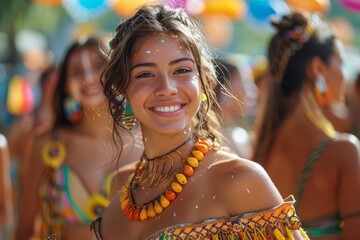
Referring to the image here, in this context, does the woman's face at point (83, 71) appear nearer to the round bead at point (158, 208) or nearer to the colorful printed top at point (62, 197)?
the colorful printed top at point (62, 197)

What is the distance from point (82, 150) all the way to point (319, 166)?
4.72ft

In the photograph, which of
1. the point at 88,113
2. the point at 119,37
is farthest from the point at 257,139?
the point at 119,37

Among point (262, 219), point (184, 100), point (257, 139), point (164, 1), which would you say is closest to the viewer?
point (262, 219)

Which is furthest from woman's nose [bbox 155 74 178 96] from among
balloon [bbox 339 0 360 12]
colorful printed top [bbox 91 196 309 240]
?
balloon [bbox 339 0 360 12]

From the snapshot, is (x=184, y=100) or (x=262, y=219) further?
(x=184, y=100)

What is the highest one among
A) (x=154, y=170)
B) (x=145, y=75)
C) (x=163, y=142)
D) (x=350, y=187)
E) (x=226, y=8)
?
(x=226, y=8)

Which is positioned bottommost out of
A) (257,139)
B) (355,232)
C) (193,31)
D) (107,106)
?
(355,232)

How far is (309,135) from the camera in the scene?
4.17 m

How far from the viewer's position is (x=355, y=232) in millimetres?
3908

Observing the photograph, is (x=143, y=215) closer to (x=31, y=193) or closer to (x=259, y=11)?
(x=31, y=193)

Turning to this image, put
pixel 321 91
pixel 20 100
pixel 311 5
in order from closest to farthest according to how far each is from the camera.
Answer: pixel 321 91
pixel 311 5
pixel 20 100

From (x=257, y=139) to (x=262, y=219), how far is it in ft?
6.46

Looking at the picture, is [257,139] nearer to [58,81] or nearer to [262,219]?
[58,81]

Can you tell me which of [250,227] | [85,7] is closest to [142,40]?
[250,227]
